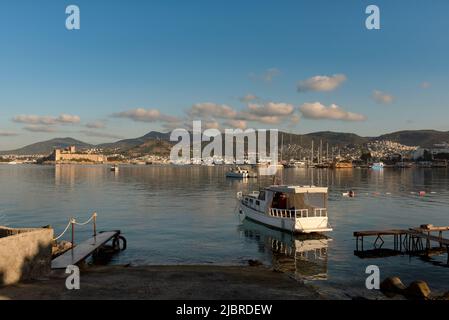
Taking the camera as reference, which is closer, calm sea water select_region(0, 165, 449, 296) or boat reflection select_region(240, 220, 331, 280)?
boat reflection select_region(240, 220, 331, 280)

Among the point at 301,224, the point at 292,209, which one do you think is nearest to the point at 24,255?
the point at 301,224

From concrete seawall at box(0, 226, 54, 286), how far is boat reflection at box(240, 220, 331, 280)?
55.6 feet

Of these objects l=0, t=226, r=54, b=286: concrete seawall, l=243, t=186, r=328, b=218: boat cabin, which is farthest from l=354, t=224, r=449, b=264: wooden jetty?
l=0, t=226, r=54, b=286: concrete seawall

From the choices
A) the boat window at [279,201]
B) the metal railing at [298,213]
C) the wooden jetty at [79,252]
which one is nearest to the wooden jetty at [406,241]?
the metal railing at [298,213]

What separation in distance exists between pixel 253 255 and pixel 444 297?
18.2 m

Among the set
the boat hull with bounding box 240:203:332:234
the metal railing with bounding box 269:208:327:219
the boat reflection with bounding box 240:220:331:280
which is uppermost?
the metal railing with bounding box 269:208:327:219

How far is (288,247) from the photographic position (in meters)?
40.3

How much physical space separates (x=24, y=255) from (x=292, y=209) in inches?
1269

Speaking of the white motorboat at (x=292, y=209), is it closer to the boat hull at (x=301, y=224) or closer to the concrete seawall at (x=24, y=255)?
the boat hull at (x=301, y=224)

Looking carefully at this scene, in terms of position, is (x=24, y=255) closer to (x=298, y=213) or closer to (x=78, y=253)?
(x=78, y=253)

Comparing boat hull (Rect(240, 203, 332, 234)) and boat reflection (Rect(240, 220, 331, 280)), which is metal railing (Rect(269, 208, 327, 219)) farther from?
boat reflection (Rect(240, 220, 331, 280))

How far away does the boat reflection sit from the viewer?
31.2 m

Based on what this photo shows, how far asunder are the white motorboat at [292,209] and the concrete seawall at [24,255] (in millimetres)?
28475
